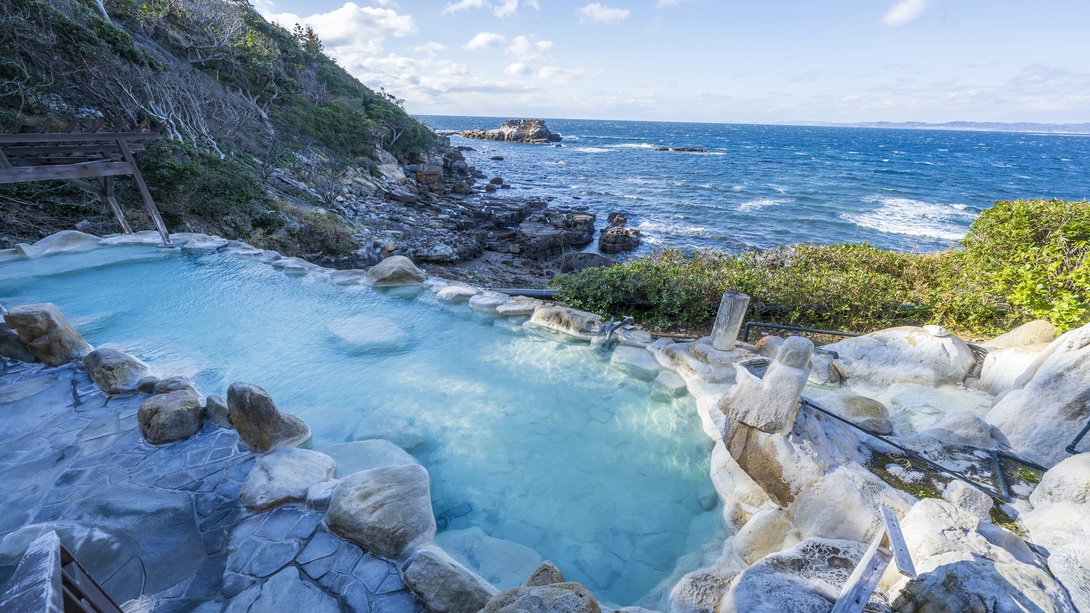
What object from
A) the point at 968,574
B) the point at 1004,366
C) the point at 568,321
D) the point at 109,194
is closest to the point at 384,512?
the point at 968,574

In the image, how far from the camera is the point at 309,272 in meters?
9.45

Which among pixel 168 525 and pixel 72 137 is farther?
pixel 72 137

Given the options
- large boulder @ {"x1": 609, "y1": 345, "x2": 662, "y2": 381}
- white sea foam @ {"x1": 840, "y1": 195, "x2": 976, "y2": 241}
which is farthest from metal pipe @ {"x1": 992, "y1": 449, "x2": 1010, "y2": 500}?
white sea foam @ {"x1": 840, "y1": 195, "x2": 976, "y2": 241}

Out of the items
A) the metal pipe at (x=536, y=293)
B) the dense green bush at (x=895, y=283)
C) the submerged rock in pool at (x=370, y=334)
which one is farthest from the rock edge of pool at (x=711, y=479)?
the metal pipe at (x=536, y=293)

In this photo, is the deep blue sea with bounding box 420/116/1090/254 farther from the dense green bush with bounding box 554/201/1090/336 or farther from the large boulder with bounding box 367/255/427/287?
the large boulder with bounding box 367/255/427/287

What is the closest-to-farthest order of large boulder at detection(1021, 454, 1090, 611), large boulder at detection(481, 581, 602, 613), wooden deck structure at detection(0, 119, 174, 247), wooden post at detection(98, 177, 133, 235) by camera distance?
large boulder at detection(481, 581, 602, 613) → large boulder at detection(1021, 454, 1090, 611) → wooden deck structure at detection(0, 119, 174, 247) → wooden post at detection(98, 177, 133, 235)

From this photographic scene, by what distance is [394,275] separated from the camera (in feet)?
29.4

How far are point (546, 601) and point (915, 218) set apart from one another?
3276 centimetres

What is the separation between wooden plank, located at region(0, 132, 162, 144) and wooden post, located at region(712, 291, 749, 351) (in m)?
11.2

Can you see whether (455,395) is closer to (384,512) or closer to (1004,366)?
(384,512)

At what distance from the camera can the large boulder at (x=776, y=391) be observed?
3.61m

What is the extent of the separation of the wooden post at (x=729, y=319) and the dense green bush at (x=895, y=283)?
4.52ft

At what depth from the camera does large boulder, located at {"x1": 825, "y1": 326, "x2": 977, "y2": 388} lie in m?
5.32

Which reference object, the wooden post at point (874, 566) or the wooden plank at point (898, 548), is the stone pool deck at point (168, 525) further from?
the wooden plank at point (898, 548)
